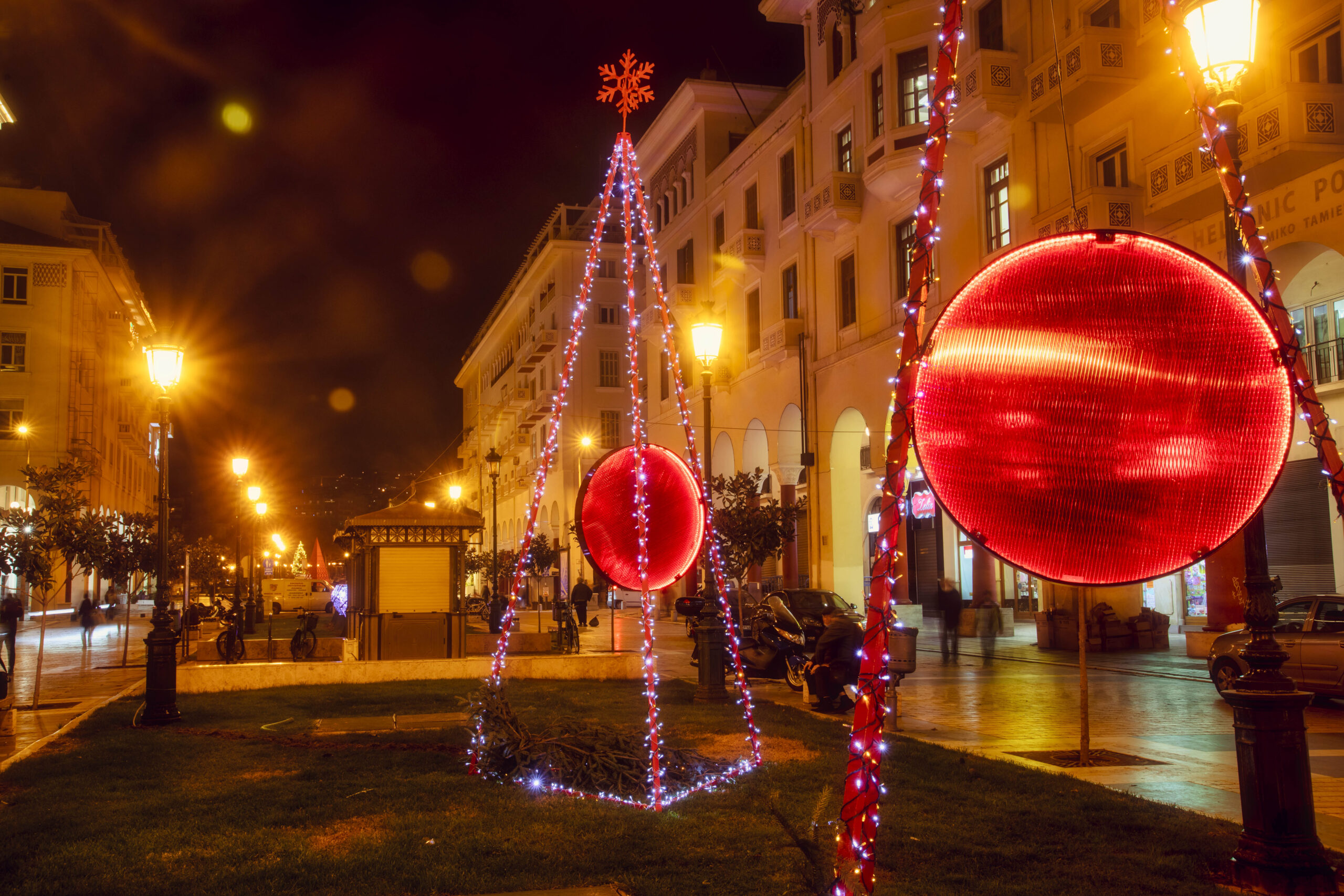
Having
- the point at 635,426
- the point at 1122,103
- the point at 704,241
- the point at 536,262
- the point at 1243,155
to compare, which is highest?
the point at 536,262

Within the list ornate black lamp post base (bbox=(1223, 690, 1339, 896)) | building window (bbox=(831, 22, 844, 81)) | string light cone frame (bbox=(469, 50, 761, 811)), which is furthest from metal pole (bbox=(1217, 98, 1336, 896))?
building window (bbox=(831, 22, 844, 81))

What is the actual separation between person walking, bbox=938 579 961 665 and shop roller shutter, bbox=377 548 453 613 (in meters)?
10.5

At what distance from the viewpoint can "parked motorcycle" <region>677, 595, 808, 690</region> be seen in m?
16.9

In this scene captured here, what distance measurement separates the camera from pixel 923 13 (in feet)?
88.6

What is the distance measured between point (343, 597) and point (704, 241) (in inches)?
772

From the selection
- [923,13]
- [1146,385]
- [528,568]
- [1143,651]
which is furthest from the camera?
[528,568]

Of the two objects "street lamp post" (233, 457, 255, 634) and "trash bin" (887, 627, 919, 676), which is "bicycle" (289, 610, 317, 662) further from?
"trash bin" (887, 627, 919, 676)

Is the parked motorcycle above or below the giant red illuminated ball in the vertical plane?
below

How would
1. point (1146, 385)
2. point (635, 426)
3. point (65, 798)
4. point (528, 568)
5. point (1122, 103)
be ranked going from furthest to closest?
point (528, 568) < point (1122, 103) < point (635, 426) < point (65, 798) < point (1146, 385)

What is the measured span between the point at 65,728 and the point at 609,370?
49253mm

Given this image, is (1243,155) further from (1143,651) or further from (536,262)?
(536,262)

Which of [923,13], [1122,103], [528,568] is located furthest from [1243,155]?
[528,568]

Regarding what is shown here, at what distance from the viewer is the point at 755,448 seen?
38.2m

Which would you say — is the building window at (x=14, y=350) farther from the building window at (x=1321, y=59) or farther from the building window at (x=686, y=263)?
the building window at (x=1321, y=59)
